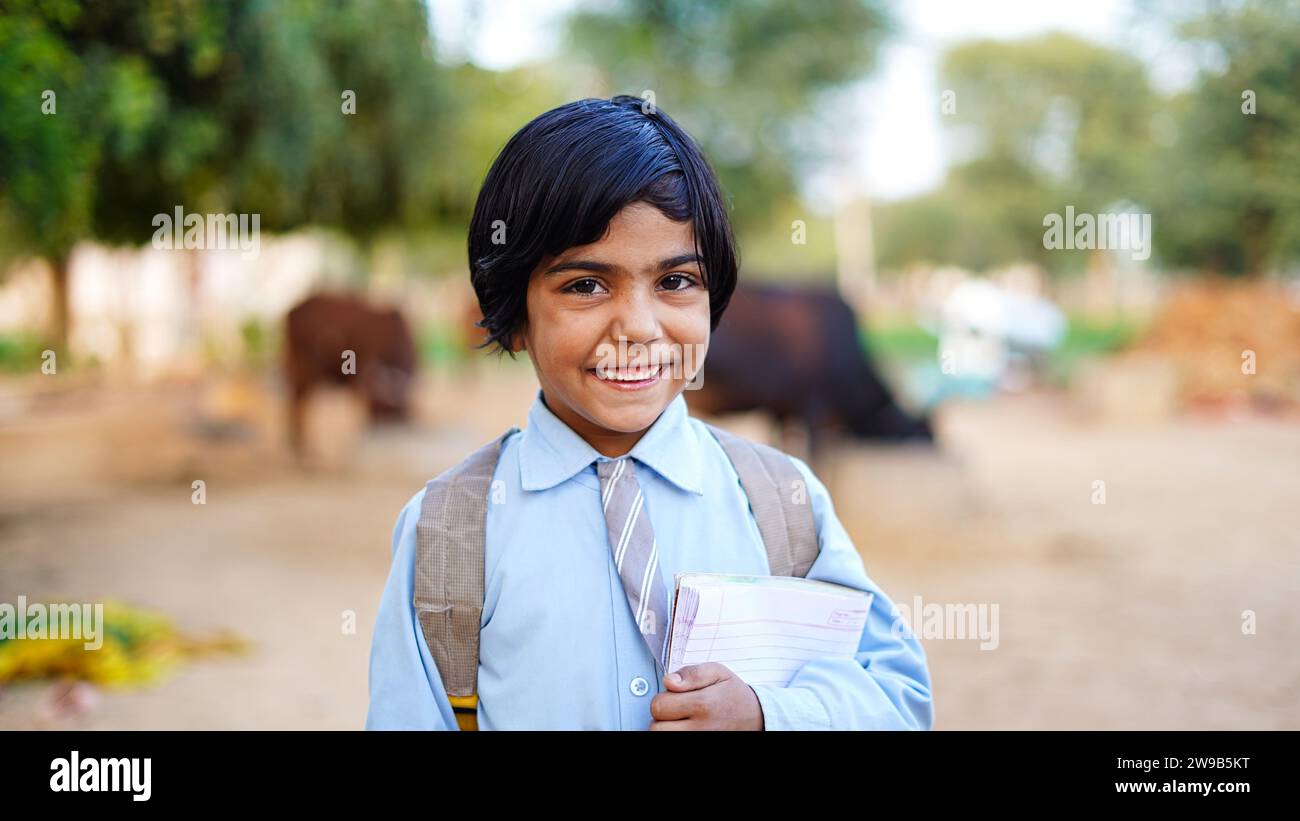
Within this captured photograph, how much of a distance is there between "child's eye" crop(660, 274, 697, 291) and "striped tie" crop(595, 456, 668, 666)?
245 millimetres

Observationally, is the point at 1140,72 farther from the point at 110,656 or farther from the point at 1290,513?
the point at 110,656

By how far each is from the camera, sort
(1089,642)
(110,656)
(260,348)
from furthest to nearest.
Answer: (260,348) < (1089,642) < (110,656)

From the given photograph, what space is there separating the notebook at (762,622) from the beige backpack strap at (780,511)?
32 mm

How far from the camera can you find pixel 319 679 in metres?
4.40

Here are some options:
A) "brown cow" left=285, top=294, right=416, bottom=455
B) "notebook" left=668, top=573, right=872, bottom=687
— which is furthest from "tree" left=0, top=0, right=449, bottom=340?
"notebook" left=668, top=573, right=872, bottom=687

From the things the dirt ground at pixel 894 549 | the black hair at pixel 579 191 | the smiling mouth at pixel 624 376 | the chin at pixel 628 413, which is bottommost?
the dirt ground at pixel 894 549

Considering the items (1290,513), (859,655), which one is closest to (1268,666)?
(1290,513)

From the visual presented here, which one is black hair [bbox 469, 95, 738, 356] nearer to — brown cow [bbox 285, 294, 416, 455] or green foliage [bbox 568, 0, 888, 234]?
brown cow [bbox 285, 294, 416, 455]

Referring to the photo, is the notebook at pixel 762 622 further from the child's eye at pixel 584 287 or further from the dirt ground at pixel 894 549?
the dirt ground at pixel 894 549

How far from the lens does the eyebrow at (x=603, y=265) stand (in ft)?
4.06

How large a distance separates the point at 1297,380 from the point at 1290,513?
19.5ft

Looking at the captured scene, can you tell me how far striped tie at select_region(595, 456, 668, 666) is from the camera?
1.24m

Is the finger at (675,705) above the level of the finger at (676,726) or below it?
above

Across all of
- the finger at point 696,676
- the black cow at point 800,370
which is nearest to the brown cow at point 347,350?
the black cow at point 800,370
